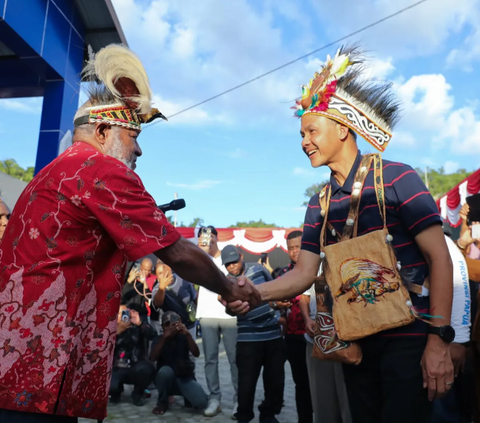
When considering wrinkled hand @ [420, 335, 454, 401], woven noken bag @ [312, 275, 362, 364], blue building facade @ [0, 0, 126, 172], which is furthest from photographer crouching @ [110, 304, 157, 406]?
wrinkled hand @ [420, 335, 454, 401]

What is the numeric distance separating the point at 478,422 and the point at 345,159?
7.85ft

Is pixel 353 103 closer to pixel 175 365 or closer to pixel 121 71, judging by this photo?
pixel 121 71

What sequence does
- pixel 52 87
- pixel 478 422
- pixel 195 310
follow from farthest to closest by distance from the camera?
pixel 195 310 → pixel 52 87 → pixel 478 422

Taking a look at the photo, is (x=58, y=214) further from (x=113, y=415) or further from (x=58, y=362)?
(x=113, y=415)

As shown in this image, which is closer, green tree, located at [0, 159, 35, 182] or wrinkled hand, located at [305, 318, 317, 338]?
wrinkled hand, located at [305, 318, 317, 338]

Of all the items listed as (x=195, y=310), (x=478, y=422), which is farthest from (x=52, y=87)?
(x=478, y=422)

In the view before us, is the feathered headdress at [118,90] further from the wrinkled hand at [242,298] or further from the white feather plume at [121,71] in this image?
the wrinkled hand at [242,298]

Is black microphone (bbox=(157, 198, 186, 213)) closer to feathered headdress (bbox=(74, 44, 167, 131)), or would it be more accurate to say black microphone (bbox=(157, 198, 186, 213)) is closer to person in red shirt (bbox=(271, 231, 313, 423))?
feathered headdress (bbox=(74, 44, 167, 131))

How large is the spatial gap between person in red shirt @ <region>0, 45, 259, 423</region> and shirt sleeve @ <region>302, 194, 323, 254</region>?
835mm

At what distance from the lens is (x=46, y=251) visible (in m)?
1.67

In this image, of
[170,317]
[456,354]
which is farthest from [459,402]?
[170,317]

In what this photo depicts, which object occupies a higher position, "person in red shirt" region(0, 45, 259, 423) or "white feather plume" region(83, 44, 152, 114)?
"white feather plume" region(83, 44, 152, 114)

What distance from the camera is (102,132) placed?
6.72 feet

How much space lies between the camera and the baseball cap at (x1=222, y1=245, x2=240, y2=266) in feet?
18.6
